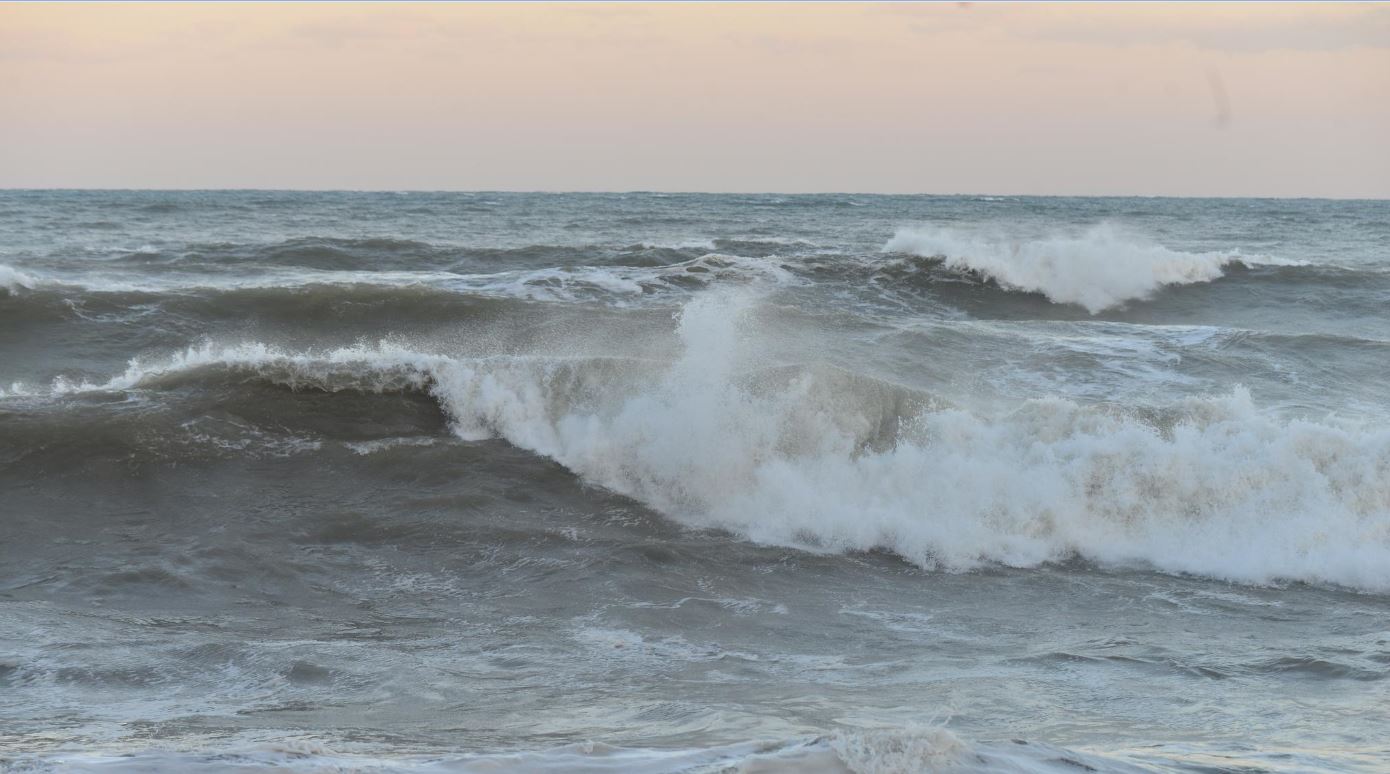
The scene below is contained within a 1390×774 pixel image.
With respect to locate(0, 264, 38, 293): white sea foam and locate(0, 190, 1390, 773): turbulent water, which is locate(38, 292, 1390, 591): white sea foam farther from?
locate(0, 264, 38, 293): white sea foam

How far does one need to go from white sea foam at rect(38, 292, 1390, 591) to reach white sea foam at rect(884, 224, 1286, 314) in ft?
25.6

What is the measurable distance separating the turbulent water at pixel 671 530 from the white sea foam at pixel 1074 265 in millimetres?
1009

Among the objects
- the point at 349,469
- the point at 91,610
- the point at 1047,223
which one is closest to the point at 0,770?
the point at 91,610

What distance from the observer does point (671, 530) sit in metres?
8.87

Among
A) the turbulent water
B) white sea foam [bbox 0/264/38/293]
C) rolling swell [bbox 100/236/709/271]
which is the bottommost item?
the turbulent water

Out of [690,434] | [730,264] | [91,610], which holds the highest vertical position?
[730,264]

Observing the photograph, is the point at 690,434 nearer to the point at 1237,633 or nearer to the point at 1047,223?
the point at 1237,633

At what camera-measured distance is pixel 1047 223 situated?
1501 inches

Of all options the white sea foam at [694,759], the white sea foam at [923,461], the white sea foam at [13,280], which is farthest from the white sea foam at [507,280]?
the white sea foam at [694,759]

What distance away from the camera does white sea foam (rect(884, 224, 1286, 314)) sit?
1872 centimetres

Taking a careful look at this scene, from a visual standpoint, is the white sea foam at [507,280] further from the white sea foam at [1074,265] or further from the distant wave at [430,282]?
the white sea foam at [1074,265]

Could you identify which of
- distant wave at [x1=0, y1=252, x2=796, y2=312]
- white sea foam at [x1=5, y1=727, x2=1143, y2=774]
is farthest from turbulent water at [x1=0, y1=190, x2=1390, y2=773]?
distant wave at [x1=0, y1=252, x2=796, y2=312]

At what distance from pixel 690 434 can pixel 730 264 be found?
9.77 metres

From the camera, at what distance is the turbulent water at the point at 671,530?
17.0ft
